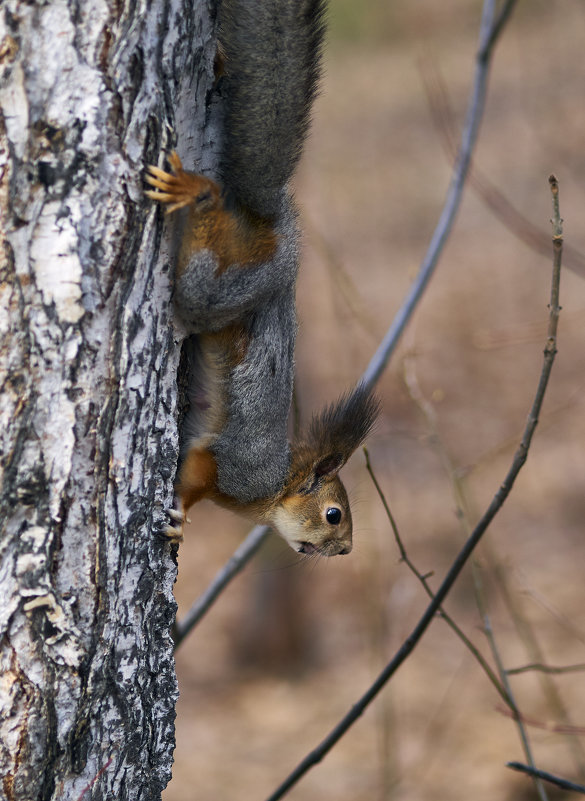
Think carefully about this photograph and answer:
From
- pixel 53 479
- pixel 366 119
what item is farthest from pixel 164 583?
pixel 366 119

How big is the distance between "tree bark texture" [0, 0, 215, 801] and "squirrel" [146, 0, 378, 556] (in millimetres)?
61

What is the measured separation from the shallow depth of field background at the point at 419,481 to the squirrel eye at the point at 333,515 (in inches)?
12.4

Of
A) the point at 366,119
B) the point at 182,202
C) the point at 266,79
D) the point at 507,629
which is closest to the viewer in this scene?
the point at 182,202

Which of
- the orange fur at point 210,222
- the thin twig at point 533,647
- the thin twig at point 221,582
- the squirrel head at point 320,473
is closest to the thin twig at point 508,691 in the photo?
the thin twig at point 533,647

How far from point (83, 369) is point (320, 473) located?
3.16 ft

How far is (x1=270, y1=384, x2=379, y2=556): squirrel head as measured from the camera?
7.06ft

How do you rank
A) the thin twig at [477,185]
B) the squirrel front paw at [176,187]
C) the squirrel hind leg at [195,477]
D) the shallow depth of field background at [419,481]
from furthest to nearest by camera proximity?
the shallow depth of field background at [419,481], the thin twig at [477,185], the squirrel hind leg at [195,477], the squirrel front paw at [176,187]

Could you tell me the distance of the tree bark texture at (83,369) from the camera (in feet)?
4.15

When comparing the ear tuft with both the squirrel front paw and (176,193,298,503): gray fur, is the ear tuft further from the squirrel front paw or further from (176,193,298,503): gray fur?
the squirrel front paw

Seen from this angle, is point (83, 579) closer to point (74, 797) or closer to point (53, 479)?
point (53, 479)

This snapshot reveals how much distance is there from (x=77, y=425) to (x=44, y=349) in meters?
0.12

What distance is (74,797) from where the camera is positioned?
1422mm

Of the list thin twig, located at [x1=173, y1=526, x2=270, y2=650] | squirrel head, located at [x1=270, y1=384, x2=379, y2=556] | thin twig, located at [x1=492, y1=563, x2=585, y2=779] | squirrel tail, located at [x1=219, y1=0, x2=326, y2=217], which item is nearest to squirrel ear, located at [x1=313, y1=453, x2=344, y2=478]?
squirrel head, located at [x1=270, y1=384, x2=379, y2=556]

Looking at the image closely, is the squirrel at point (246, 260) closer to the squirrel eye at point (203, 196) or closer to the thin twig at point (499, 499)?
the squirrel eye at point (203, 196)
